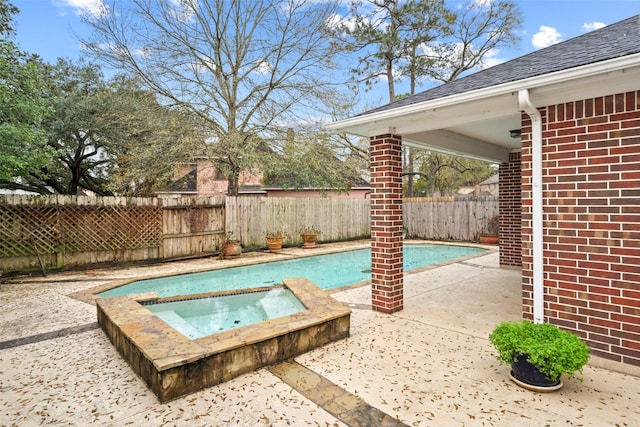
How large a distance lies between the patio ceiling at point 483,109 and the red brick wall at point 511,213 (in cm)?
142

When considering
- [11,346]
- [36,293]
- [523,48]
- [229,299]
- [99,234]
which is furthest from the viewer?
[523,48]

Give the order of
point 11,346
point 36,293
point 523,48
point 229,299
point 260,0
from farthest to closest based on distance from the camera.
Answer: point 523,48, point 260,0, point 36,293, point 229,299, point 11,346

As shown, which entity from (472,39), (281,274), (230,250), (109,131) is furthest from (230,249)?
(472,39)

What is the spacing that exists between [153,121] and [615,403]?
1231 cm

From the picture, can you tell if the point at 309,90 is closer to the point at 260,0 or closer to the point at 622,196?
the point at 260,0

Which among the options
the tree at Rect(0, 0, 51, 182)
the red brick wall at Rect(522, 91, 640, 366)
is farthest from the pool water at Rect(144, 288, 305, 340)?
the tree at Rect(0, 0, 51, 182)

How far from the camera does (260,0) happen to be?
12.5 metres

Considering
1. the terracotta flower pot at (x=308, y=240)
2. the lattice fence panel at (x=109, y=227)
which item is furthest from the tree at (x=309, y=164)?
the lattice fence panel at (x=109, y=227)

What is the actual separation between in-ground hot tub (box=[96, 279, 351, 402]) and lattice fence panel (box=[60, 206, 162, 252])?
5016 millimetres

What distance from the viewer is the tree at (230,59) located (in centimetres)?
1159

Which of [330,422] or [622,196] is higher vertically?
[622,196]

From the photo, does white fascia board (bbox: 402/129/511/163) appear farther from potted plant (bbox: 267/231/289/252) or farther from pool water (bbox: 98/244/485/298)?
potted plant (bbox: 267/231/289/252)

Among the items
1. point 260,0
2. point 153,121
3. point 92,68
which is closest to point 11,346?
point 153,121

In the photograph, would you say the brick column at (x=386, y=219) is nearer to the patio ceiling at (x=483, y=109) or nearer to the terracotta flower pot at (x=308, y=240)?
the patio ceiling at (x=483, y=109)
